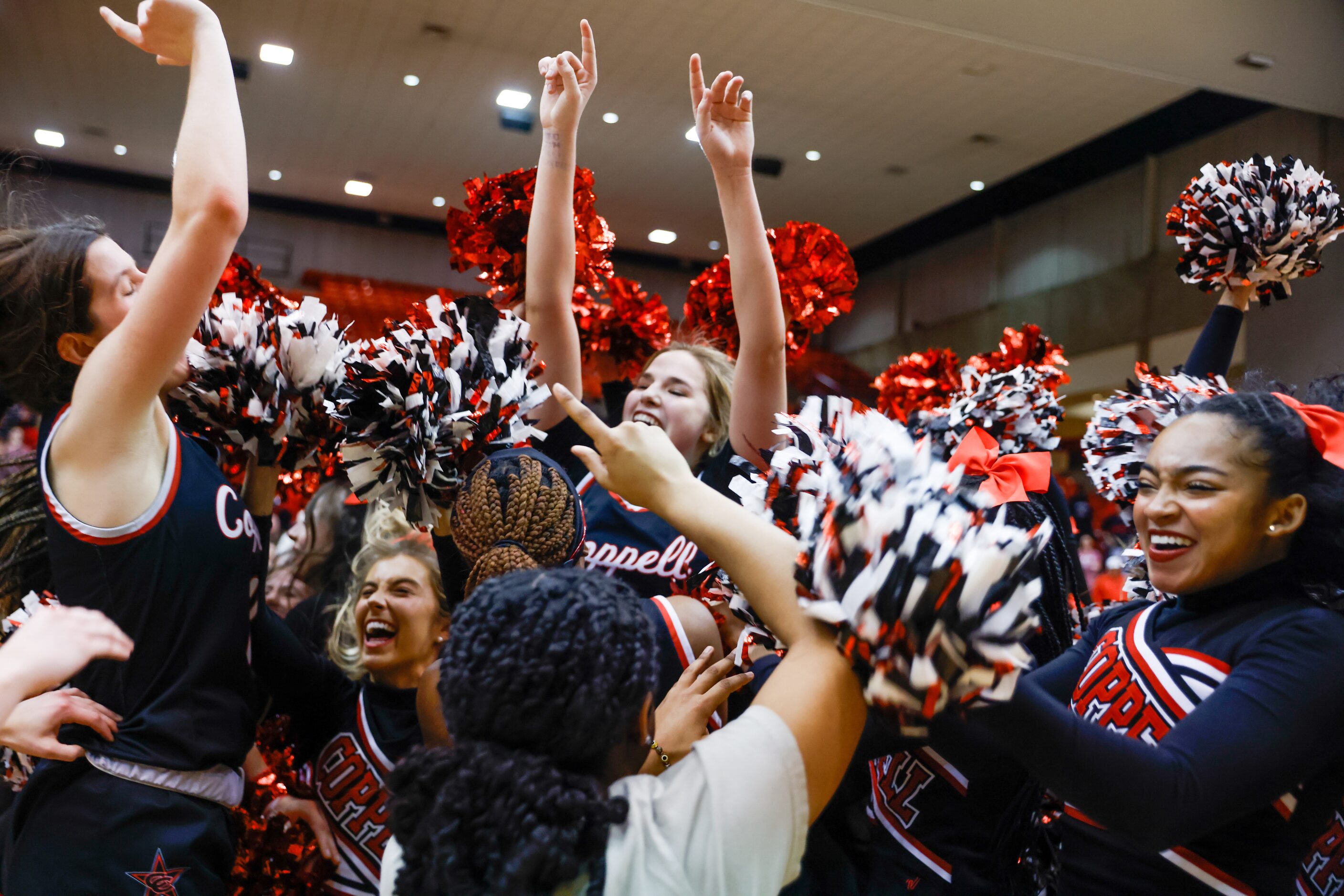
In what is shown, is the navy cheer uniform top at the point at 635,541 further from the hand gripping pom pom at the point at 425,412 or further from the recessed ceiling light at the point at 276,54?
the recessed ceiling light at the point at 276,54

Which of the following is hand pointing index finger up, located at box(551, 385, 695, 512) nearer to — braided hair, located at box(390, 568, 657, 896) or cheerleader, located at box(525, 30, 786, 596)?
braided hair, located at box(390, 568, 657, 896)

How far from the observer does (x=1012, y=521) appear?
5.79 feet

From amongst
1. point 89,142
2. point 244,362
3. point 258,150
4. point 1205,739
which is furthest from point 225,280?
point 89,142

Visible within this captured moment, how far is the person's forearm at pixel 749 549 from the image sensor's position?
3.35 ft

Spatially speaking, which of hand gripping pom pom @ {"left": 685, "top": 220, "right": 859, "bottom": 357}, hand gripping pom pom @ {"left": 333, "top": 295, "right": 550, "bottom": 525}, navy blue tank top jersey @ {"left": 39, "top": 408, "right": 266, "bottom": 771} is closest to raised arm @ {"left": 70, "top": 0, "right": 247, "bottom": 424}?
navy blue tank top jersey @ {"left": 39, "top": 408, "right": 266, "bottom": 771}

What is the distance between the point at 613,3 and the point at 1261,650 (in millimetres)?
6263

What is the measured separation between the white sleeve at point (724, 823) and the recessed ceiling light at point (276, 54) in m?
7.87

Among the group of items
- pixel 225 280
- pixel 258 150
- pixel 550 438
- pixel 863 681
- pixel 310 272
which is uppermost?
pixel 258 150

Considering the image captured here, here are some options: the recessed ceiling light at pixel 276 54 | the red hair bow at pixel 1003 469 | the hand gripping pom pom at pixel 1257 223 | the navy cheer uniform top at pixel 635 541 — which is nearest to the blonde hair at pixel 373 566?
the navy cheer uniform top at pixel 635 541

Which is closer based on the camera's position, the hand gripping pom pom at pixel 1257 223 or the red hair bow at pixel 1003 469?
the red hair bow at pixel 1003 469

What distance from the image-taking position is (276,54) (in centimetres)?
766

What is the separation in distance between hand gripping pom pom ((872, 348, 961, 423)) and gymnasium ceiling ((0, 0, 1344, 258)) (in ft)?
7.74

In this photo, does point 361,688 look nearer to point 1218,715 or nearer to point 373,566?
point 373,566

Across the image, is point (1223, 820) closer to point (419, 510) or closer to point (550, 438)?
point (419, 510)
